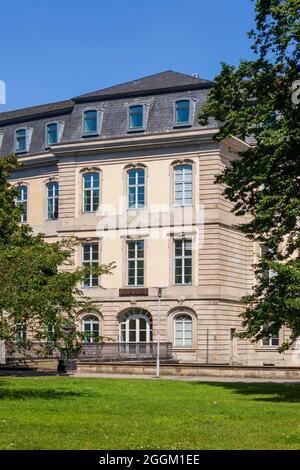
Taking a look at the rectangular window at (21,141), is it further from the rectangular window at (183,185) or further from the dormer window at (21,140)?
the rectangular window at (183,185)

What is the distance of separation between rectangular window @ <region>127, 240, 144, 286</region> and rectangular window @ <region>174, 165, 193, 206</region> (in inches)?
138

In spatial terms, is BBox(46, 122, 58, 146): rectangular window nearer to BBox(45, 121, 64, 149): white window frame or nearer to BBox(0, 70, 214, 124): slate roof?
BBox(45, 121, 64, 149): white window frame

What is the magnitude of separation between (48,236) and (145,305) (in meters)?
8.80

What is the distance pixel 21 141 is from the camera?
57125mm

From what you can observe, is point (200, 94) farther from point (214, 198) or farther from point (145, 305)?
point (145, 305)

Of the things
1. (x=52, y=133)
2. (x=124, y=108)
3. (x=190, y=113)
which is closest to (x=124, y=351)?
(x=190, y=113)

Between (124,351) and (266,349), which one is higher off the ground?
(124,351)

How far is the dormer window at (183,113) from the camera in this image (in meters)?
49.8

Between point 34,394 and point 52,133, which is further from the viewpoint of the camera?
point 52,133

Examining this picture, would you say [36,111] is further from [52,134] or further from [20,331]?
[20,331]

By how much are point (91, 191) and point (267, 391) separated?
28.8 meters

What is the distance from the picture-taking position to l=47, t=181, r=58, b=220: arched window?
181 ft

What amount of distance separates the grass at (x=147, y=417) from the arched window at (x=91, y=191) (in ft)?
84.9

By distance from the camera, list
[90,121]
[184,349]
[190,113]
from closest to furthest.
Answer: [184,349] → [190,113] → [90,121]
